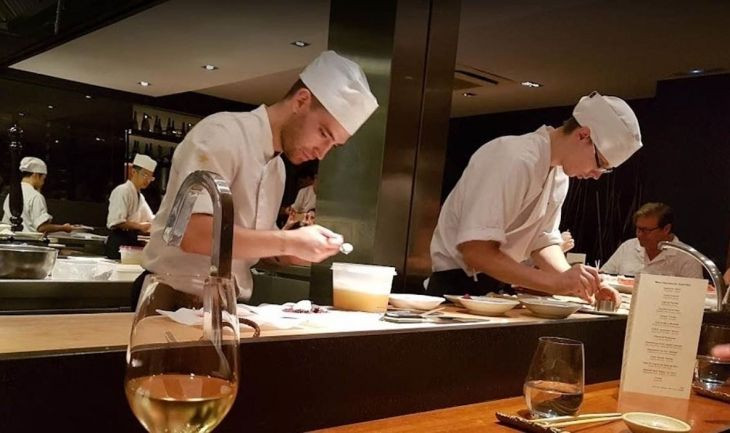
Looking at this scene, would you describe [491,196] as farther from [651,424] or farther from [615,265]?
[615,265]

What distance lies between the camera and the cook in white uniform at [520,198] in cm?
230

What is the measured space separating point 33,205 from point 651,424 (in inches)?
263

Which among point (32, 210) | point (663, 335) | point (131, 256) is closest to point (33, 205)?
point (32, 210)

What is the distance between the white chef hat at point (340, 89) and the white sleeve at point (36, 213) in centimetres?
522

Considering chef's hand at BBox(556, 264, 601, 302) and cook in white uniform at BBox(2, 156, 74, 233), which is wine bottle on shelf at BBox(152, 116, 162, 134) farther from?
chef's hand at BBox(556, 264, 601, 302)

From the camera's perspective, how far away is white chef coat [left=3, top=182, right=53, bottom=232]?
6.42 meters

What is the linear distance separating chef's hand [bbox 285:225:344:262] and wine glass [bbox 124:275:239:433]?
1042mm

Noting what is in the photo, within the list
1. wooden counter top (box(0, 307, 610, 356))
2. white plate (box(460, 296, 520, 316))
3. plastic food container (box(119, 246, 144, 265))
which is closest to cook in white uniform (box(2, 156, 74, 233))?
plastic food container (box(119, 246, 144, 265))

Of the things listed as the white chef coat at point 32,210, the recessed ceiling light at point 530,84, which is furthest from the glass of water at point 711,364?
the white chef coat at point 32,210

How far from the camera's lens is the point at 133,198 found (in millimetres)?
6543

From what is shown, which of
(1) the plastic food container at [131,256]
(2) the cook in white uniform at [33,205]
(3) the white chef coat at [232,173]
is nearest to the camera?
(3) the white chef coat at [232,173]

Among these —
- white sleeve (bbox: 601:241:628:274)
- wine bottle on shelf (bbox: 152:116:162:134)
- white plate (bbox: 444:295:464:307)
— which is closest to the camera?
white plate (bbox: 444:295:464:307)

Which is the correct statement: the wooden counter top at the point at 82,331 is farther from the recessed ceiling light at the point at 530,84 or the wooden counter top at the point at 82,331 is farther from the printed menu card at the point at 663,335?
the recessed ceiling light at the point at 530,84

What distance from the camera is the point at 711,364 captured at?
179 centimetres
